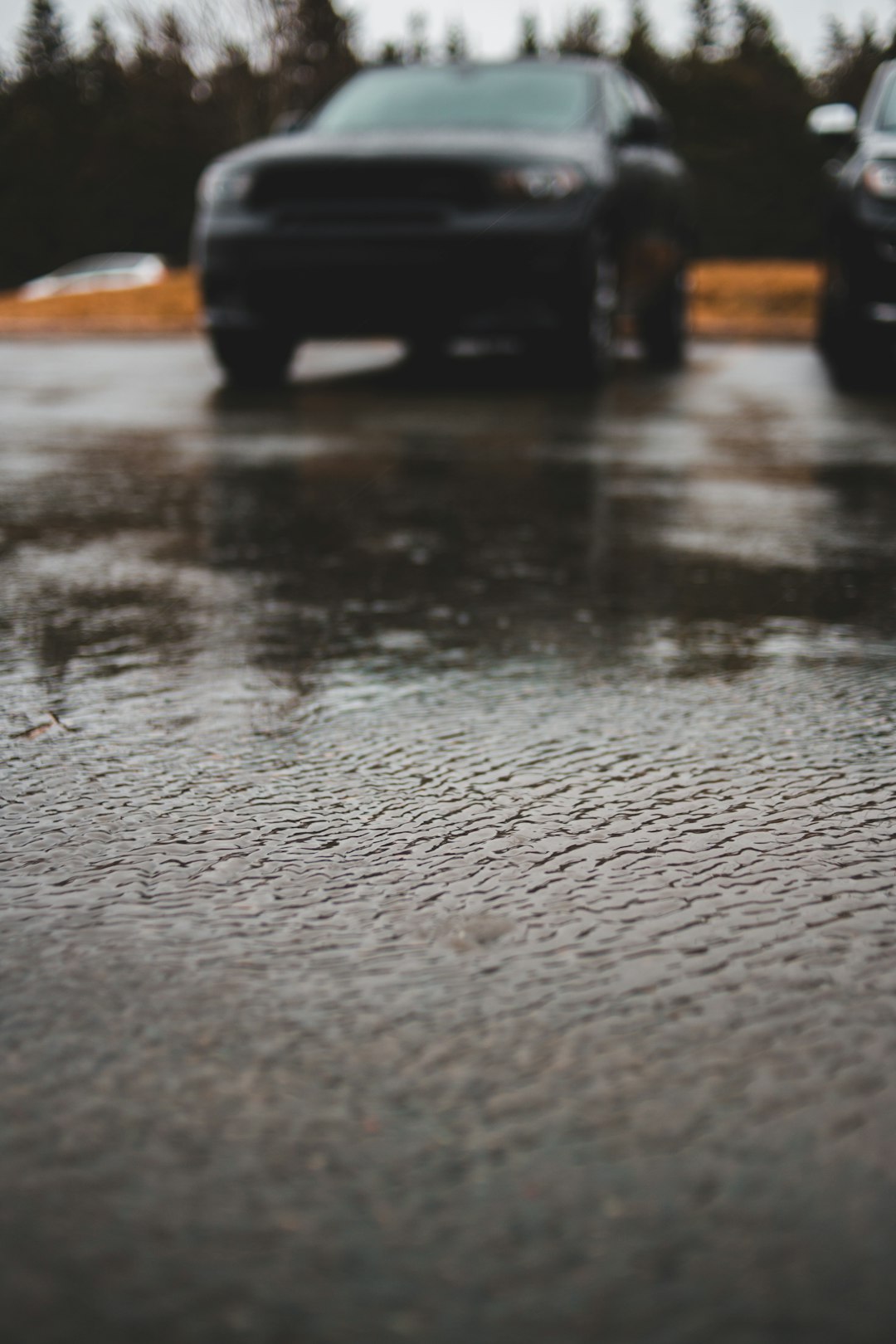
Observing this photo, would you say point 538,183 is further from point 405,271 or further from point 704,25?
point 704,25

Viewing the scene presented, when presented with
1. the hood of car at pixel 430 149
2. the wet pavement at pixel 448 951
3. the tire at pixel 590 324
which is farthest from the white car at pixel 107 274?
the wet pavement at pixel 448 951

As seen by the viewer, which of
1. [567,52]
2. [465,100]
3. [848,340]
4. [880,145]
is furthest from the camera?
[567,52]

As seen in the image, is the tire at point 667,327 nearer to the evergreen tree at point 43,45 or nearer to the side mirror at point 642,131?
the side mirror at point 642,131

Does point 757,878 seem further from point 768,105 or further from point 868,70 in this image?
point 768,105

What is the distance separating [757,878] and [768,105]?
50512 mm

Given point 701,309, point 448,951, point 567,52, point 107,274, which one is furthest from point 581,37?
point 448,951

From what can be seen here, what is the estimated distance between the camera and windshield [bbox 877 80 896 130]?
9133 millimetres

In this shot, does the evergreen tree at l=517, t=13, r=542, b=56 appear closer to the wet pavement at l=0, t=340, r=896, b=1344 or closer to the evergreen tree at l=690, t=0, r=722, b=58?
the evergreen tree at l=690, t=0, r=722, b=58

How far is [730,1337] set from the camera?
112cm

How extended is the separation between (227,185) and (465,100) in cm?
165

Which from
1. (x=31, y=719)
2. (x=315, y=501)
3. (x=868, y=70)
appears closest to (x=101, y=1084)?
(x=31, y=719)

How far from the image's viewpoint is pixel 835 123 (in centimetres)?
955

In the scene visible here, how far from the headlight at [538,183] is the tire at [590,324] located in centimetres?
30

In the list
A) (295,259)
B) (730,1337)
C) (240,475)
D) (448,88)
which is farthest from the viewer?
(448,88)
